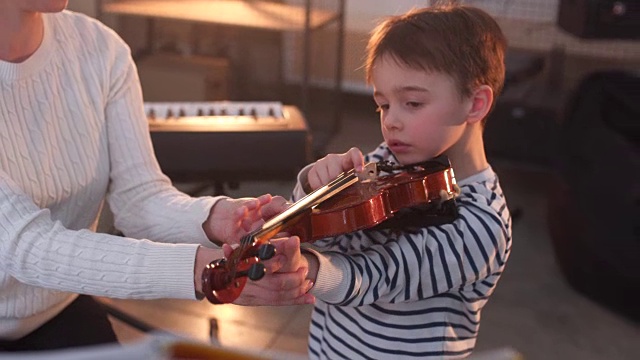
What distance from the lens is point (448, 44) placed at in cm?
117

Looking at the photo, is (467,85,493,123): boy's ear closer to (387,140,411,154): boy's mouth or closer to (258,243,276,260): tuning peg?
(387,140,411,154): boy's mouth


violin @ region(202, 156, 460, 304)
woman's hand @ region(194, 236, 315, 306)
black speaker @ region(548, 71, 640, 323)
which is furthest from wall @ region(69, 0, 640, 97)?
woman's hand @ region(194, 236, 315, 306)

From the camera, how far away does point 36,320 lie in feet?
4.48

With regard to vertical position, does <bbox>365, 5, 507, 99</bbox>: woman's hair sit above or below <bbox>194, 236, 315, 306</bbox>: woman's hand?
above

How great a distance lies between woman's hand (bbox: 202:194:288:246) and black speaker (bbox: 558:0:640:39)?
186cm

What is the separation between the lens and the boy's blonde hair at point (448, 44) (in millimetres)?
1172

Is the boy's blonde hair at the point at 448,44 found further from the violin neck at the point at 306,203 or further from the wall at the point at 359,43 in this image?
the wall at the point at 359,43

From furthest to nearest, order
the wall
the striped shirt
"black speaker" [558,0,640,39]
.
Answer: the wall, "black speaker" [558,0,640,39], the striped shirt

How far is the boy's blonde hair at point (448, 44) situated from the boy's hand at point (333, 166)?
140 millimetres

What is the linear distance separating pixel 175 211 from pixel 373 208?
428 millimetres

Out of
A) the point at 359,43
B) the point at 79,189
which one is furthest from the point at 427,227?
the point at 359,43

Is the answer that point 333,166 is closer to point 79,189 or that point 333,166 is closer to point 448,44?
point 448,44

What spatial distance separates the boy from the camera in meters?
1.15

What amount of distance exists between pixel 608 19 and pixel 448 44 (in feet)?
5.98
